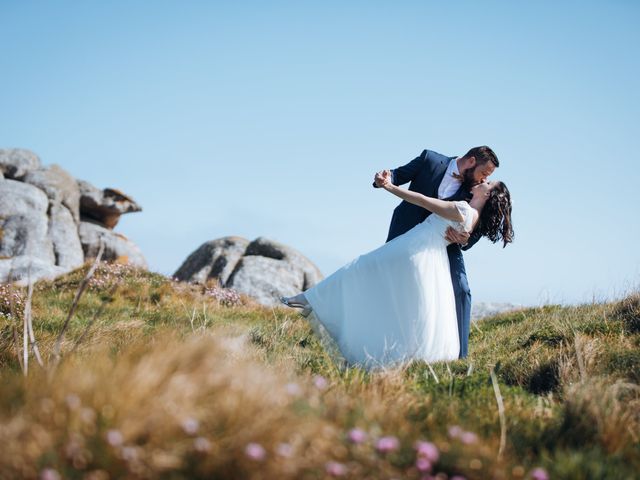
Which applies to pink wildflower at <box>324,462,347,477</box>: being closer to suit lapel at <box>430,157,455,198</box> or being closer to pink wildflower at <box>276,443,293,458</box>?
pink wildflower at <box>276,443,293,458</box>

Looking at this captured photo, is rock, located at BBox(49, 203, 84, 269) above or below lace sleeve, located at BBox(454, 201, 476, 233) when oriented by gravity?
below

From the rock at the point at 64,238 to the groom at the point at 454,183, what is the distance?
22305 mm

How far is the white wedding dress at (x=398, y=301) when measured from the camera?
7152mm

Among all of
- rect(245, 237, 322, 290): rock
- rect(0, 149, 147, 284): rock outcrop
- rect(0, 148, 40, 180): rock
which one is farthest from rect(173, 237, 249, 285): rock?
rect(0, 148, 40, 180): rock

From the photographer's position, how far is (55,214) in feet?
94.0

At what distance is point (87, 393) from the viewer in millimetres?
2893

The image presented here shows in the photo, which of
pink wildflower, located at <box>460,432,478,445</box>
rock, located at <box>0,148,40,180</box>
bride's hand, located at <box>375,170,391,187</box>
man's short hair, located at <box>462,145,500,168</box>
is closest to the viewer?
pink wildflower, located at <box>460,432,478,445</box>

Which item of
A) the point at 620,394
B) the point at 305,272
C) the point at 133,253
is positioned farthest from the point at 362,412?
the point at 133,253

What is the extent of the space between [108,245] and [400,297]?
24.8m

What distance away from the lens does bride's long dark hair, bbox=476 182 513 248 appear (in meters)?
7.85

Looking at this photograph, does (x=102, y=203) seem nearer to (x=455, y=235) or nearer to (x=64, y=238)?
(x=64, y=238)

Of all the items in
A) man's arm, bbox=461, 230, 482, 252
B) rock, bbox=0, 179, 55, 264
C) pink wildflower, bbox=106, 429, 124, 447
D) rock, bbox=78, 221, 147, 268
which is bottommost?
rock, bbox=78, 221, 147, 268

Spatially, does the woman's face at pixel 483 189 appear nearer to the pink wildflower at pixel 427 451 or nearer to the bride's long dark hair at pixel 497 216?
the bride's long dark hair at pixel 497 216

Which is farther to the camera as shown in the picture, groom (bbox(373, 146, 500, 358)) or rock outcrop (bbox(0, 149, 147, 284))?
rock outcrop (bbox(0, 149, 147, 284))
